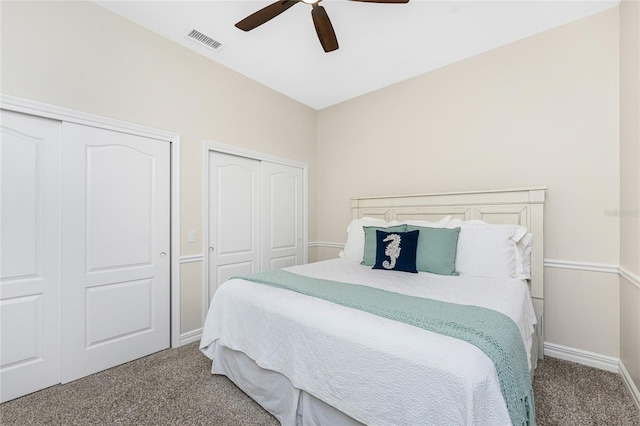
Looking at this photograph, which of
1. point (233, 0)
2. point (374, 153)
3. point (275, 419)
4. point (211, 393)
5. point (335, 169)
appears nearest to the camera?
point (275, 419)

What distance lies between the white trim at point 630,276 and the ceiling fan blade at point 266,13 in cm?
278

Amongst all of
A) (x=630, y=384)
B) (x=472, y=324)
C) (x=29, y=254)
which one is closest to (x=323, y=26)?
(x=472, y=324)

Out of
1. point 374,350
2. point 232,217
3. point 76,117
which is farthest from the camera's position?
point 232,217

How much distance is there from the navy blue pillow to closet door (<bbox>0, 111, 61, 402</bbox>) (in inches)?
97.3

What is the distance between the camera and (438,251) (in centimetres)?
240

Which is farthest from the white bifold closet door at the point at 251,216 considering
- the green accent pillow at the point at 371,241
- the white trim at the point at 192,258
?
the green accent pillow at the point at 371,241

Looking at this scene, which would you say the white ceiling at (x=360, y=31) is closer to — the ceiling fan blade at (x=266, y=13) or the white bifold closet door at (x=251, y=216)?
the ceiling fan blade at (x=266, y=13)

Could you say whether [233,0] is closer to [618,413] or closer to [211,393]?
[211,393]

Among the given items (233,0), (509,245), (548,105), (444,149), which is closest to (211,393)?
(509,245)

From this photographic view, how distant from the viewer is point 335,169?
4.13 metres

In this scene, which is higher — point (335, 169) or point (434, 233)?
point (335, 169)

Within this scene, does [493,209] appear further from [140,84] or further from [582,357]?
[140,84]

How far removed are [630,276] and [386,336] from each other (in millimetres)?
1957

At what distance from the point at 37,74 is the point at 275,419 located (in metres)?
2.77
